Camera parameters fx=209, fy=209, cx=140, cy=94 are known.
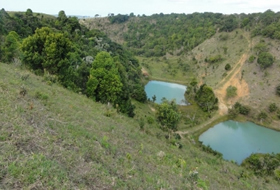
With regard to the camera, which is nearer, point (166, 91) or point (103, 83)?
point (103, 83)

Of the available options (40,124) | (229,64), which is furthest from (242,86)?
(40,124)

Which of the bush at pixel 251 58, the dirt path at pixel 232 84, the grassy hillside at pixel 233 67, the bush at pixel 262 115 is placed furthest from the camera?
the bush at pixel 251 58

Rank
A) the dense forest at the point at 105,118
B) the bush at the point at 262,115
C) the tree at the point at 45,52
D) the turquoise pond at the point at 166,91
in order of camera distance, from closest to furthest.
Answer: the dense forest at the point at 105,118, the tree at the point at 45,52, the bush at the point at 262,115, the turquoise pond at the point at 166,91

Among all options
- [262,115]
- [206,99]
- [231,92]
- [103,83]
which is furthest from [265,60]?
[103,83]

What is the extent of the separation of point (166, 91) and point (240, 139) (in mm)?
25074

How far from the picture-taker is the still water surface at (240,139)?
105 feet

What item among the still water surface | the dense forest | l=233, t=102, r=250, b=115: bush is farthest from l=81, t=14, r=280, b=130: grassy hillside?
the still water surface

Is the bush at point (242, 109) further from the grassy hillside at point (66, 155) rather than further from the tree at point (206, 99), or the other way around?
the grassy hillside at point (66, 155)

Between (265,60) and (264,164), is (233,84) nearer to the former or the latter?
(265,60)

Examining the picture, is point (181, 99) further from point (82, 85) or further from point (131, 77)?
point (82, 85)

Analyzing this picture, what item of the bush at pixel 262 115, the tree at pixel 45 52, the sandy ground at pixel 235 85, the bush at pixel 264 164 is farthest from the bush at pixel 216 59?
the tree at pixel 45 52

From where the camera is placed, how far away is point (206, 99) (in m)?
43.9

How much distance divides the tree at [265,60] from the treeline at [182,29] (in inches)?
359

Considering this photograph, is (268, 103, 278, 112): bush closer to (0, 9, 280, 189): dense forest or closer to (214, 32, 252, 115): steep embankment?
(0, 9, 280, 189): dense forest
